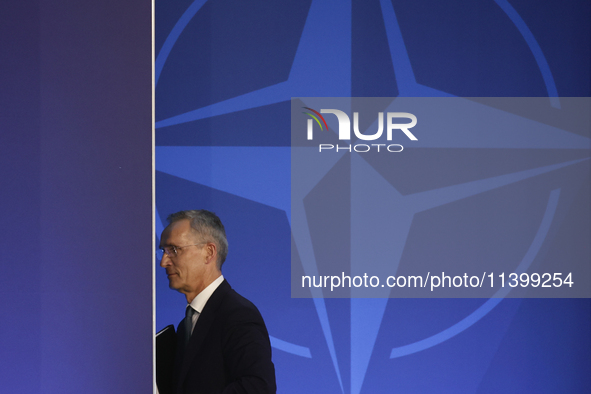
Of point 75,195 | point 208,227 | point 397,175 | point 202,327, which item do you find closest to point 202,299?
point 202,327

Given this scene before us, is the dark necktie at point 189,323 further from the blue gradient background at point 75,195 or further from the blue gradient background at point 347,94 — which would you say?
the blue gradient background at point 347,94

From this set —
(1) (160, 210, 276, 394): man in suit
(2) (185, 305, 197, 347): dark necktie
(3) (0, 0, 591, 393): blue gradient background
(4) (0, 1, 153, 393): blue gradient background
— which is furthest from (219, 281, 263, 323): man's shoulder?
(3) (0, 0, 591, 393): blue gradient background

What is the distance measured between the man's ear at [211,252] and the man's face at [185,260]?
0.01 meters

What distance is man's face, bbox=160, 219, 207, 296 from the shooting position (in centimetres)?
162

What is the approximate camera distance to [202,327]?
4.80 ft

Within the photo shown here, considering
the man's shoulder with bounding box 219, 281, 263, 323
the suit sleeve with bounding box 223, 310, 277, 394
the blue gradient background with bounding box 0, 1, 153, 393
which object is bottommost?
the suit sleeve with bounding box 223, 310, 277, 394

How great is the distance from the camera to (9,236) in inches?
20.1

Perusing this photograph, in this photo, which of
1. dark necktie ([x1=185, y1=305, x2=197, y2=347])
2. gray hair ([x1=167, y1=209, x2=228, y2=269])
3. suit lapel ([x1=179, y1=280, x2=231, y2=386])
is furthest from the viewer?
gray hair ([x1=167, y1=209, x2=228, y2=269])

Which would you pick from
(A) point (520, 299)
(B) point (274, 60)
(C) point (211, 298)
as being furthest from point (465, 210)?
(C) point (211, 298)

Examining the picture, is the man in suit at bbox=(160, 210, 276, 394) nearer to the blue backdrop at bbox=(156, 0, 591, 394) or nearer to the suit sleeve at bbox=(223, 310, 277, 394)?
the suit sleeve at bbox=(223, 310, 277, 394)

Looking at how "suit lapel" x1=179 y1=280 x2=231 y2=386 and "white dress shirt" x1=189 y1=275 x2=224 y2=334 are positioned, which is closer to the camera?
"suit lapel" x1=179 y1=280 x2=231 y2=386

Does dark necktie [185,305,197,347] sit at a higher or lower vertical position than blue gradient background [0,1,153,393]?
lower

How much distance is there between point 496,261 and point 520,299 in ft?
0.87

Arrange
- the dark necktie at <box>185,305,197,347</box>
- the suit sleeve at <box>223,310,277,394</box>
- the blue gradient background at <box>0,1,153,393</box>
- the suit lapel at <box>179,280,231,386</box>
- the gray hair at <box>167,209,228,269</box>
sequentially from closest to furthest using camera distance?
the blue gradient background at <box>0,1,153,393</box> → the suit sleeve at <box>223,310,277,394</box> → the suit lapel at <box>179,280,231,386</box> → the dark necktie at <box>185,305,197,347</box> → the gray hair at <box>167,209,228,269</box>
